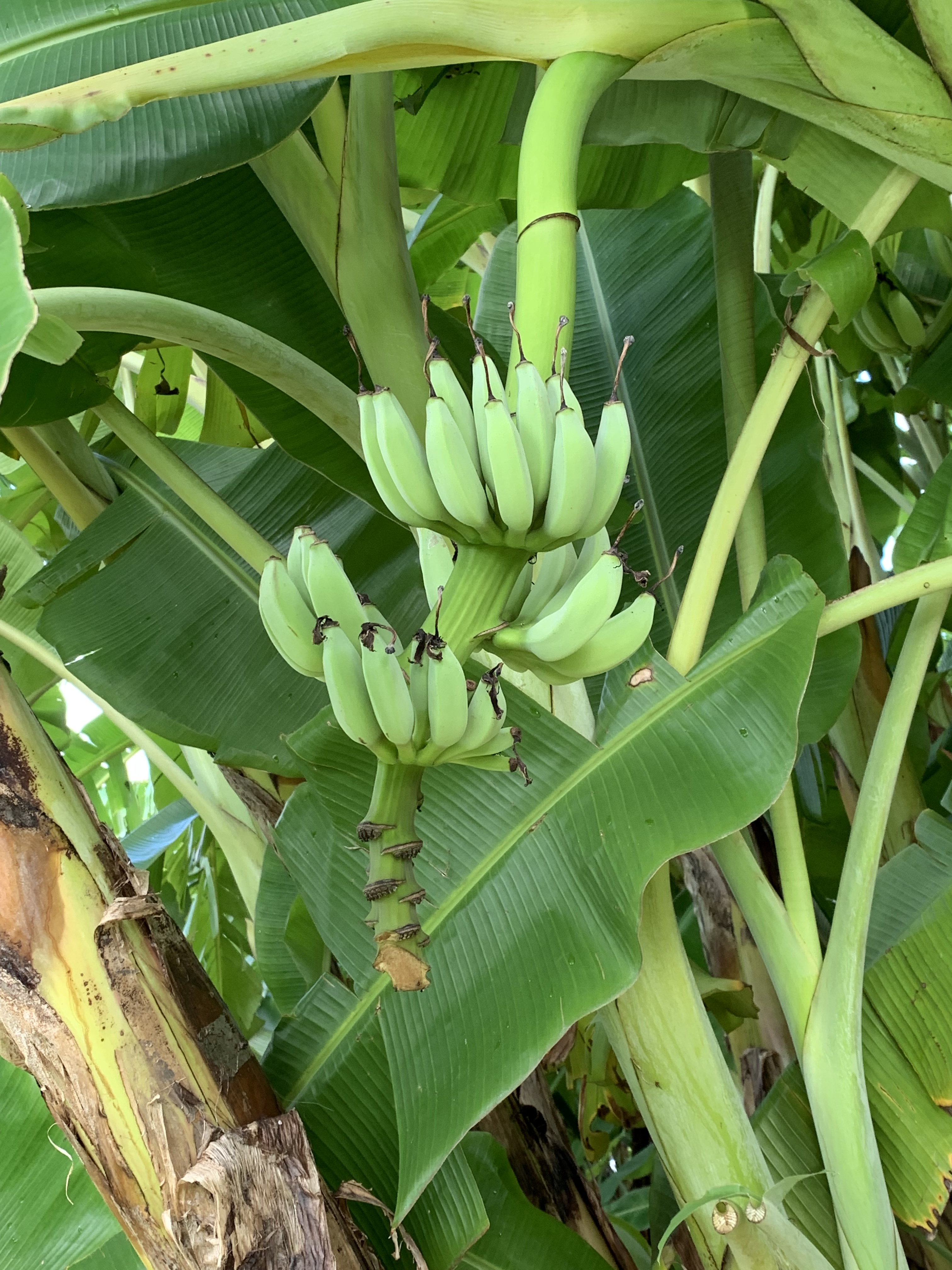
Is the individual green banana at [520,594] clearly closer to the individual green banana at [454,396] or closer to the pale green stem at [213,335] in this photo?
the individual green banana at [454,396]

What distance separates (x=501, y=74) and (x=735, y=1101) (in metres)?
0.91

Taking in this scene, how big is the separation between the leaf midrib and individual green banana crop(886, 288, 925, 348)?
639mm

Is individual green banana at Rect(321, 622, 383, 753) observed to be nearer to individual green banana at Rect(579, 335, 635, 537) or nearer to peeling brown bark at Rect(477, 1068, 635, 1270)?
individual green banana at Rect(579, 335, 635, 537)

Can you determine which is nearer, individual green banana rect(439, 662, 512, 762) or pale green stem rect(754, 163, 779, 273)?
individual green banana rect(439, 662, 512, 762)

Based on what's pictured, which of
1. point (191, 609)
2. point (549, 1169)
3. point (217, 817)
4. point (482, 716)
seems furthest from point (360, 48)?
point (549, 1169)

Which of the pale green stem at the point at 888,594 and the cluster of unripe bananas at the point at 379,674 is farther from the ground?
the pale green stem at the point at 888,594

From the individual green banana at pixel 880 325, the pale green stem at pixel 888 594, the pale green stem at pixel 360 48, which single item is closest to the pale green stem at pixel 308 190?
the pale green stem at pixel 360 48

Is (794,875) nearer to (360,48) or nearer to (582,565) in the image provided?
(582,565)

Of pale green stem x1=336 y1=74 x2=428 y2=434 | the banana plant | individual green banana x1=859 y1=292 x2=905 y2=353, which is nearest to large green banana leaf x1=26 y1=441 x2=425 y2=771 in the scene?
the banana plant

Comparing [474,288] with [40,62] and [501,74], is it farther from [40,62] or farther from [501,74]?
[40,62]

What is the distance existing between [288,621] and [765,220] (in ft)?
3.68

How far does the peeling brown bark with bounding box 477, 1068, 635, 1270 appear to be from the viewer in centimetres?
84

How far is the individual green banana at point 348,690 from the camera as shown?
428 millimetres

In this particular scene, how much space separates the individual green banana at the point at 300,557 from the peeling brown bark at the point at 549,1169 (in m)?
0.56
